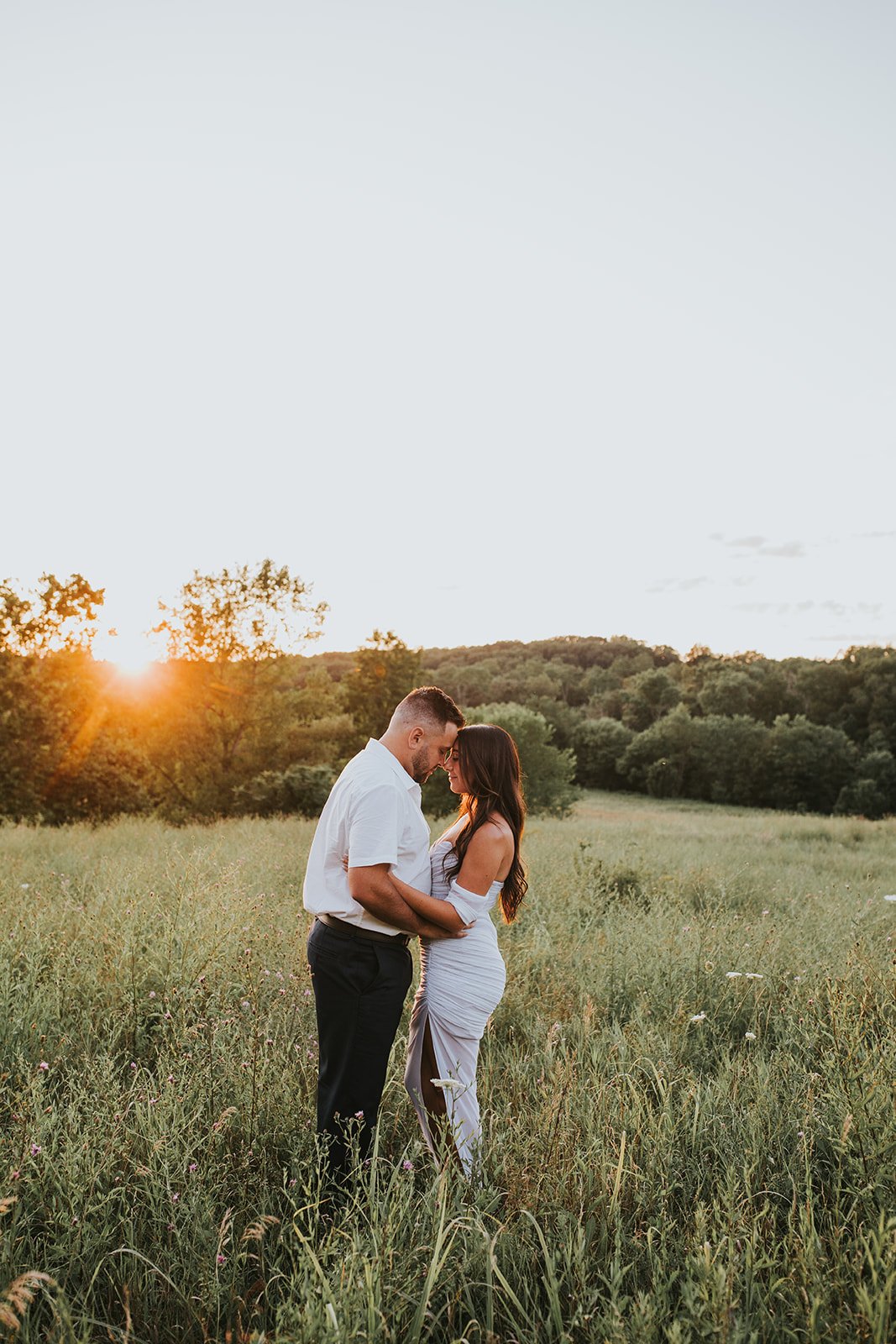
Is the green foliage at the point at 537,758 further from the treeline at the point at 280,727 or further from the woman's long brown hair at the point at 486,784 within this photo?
the woman's long brown hair at the point at 486,784

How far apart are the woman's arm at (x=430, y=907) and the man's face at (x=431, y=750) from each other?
0.50m

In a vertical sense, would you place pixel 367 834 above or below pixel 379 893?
above

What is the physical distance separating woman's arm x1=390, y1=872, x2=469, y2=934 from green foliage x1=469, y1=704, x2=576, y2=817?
107 ft

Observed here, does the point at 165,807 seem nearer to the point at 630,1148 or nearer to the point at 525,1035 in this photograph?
the point at 525,1035

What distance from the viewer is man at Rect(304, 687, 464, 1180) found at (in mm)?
3225

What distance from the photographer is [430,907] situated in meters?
3.32

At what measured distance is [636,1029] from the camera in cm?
489

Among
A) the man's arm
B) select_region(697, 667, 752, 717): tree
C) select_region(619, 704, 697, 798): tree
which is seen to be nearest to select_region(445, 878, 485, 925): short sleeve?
the man's arm

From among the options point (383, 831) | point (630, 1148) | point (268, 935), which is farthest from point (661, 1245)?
point (268, 935)

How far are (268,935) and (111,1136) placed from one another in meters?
2.88

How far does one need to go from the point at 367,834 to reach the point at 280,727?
28.5 meters

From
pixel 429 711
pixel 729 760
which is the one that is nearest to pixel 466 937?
pixel 429 711

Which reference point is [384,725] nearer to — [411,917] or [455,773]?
[455,773]

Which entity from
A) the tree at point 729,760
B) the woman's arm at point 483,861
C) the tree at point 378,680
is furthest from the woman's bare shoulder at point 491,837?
the tree at point 729,760
